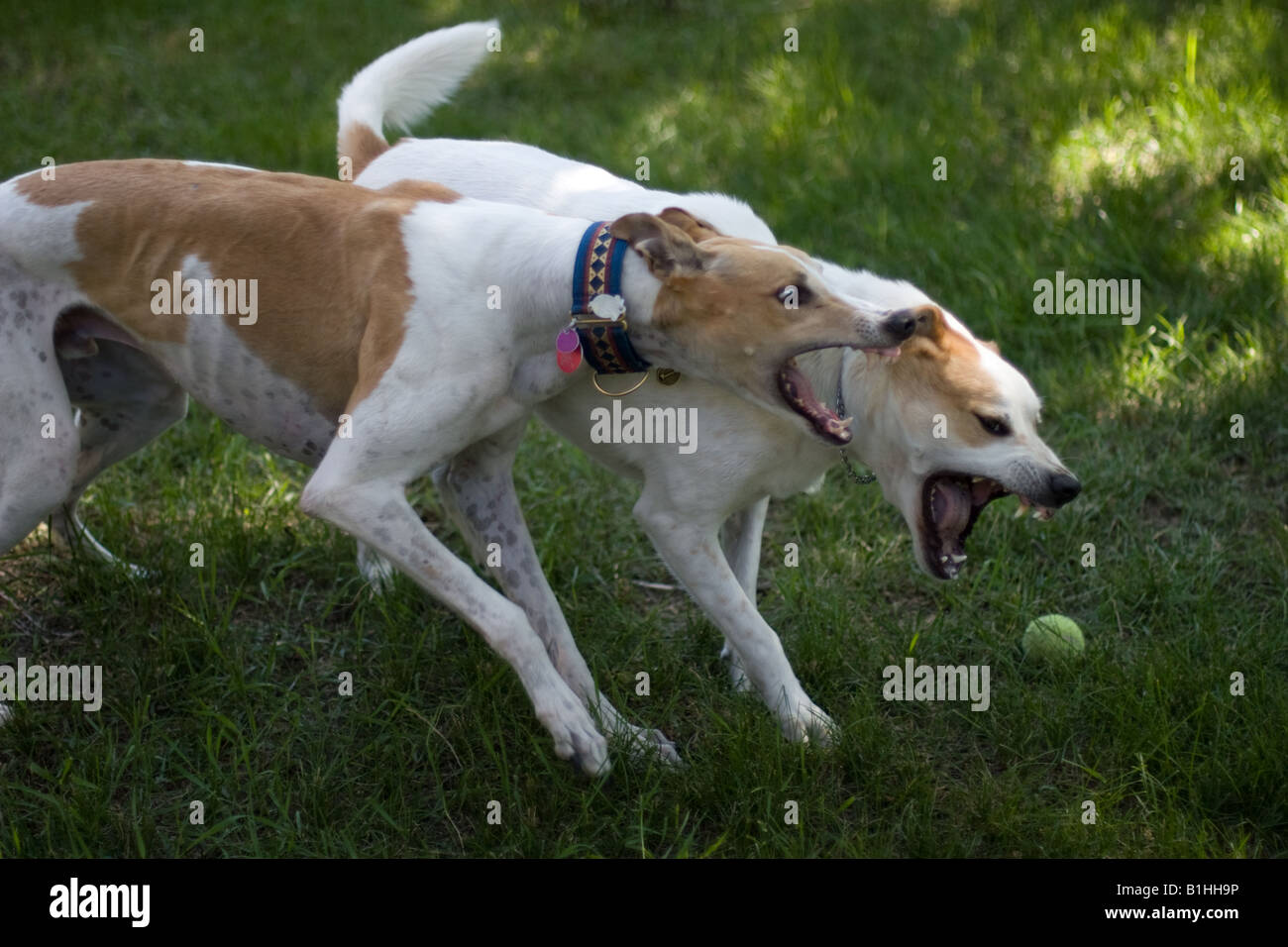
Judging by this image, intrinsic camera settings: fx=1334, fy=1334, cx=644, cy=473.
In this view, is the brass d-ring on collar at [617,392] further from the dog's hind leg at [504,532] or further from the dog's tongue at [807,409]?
the dog's tongue at [807,409]

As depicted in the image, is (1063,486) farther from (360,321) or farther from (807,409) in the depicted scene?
(360,321)

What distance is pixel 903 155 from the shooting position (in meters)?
6.78

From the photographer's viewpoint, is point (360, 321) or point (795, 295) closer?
point (795, 295)

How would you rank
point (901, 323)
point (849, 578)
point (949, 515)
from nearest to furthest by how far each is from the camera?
point (901, 323)
point (949, 515)
point (849, 578)

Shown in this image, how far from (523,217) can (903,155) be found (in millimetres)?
3706

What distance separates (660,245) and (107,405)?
1868mm

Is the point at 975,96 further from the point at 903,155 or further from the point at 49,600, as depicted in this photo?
the point at 49,600

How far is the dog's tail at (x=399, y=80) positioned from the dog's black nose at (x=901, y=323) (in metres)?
2.03

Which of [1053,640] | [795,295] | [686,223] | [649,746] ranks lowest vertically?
[649,746]

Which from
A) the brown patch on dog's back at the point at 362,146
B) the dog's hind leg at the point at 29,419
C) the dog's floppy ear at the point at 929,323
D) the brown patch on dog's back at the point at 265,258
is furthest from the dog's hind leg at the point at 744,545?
the dog's hind leg at the point at 29,419

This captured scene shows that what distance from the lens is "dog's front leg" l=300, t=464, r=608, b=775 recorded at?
3.31 metres

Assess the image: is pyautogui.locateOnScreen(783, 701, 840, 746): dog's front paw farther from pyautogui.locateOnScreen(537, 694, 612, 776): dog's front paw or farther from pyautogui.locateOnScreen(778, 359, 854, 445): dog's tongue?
pyautogui.locateOnScreen(778, 359, 854, 445): dog's tongue

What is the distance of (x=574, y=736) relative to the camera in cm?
330

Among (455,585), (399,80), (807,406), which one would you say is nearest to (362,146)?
(399,80)
